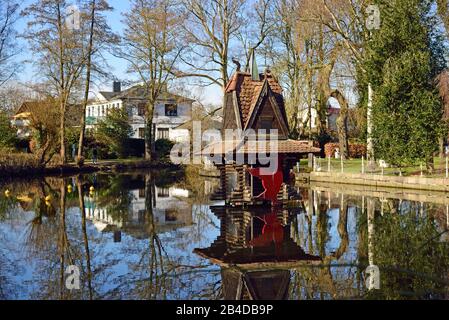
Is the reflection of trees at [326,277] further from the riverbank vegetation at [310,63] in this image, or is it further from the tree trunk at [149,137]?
the tree trunk at [149,137]

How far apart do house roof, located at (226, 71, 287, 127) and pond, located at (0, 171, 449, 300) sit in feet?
11.5

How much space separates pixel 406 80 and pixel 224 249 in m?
15.6

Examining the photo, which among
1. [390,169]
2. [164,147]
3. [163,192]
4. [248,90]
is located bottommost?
[163,192]

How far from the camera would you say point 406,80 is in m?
22.7

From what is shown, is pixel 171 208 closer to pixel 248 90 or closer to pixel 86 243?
pixel 248 90

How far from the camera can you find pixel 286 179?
1784cm

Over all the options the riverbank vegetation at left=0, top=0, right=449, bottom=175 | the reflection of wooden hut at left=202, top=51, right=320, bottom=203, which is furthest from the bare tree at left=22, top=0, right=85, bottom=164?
the reflection of wooden hut at left=202, top=51, right=320, bottom=203

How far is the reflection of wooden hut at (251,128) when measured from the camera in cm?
1662

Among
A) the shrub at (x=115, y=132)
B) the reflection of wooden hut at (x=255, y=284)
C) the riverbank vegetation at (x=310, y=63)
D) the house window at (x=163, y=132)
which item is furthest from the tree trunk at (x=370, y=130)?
the house window at (x=163, y=132)

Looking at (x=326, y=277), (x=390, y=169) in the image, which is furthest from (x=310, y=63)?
(x=326, y=277)

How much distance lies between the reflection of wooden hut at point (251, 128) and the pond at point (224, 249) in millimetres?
986

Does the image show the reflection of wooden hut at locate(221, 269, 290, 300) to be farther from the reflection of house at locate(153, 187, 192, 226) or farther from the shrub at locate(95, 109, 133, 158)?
the shrub at locate(95, 109, 133, 158)

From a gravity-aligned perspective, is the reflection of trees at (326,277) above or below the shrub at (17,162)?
below

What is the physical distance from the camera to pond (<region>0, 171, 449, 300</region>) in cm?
746
